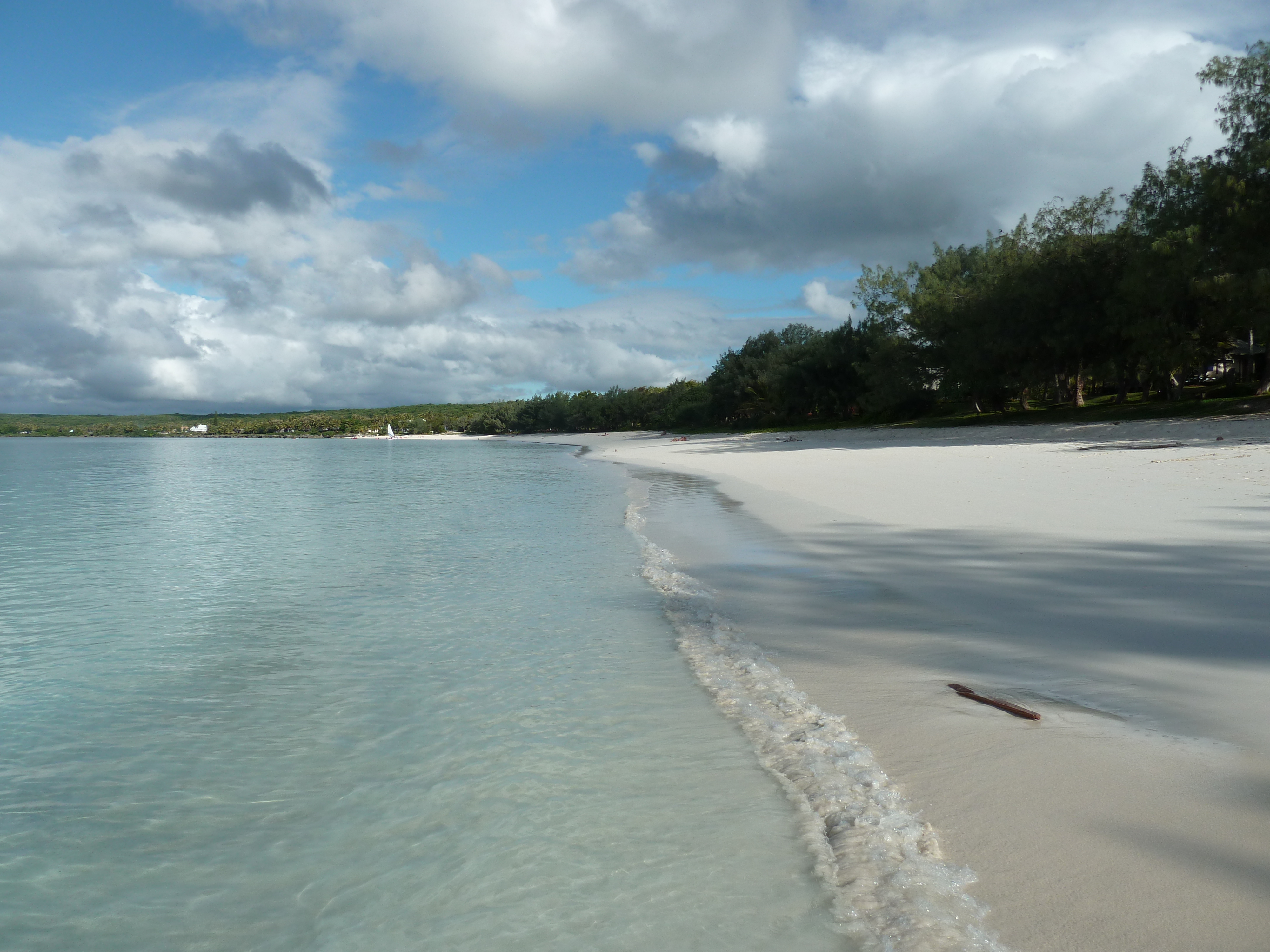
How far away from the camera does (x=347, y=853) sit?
343 cm

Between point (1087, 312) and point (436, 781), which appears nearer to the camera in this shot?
point (436, 781)

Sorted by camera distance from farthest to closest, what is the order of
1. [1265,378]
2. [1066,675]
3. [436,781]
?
[1265,378], [1066,675], [436,781]

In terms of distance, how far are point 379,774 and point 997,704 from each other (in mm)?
3407

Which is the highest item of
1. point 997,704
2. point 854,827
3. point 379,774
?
point 997,704

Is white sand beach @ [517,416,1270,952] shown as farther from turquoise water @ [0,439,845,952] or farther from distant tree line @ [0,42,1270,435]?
distant tree line @ [0,42,1270,435]

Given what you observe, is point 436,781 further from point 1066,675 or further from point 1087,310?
point 1087,310

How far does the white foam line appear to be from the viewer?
2.61 m

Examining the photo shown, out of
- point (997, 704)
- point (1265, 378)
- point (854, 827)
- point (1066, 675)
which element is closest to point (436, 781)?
point (854, 827)

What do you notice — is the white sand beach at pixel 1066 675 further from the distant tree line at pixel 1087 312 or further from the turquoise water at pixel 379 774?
the distant tree line at pixel 1087 312

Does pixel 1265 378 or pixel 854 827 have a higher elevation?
pixel 1265 378

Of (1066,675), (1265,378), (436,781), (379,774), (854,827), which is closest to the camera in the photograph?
(854,827)

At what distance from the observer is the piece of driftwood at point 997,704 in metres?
4.05

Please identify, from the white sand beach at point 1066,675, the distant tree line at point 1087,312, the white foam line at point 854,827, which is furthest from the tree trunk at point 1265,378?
the white foam line at point 854,827

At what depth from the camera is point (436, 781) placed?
4094 mm
